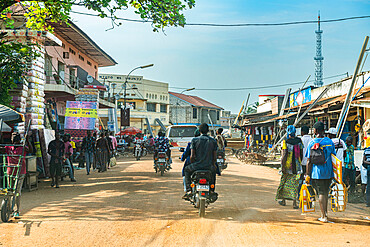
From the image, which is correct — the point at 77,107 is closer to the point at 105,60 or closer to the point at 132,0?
the point at 132,0

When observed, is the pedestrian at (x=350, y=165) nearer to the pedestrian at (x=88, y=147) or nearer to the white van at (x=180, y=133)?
the pedestrian at (x=88, y=147)

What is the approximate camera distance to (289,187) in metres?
8.53

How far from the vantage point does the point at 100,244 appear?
5.61 m

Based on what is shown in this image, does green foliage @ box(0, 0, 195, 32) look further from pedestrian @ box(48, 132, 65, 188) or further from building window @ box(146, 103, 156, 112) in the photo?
building window @ box(146, 103, 156, 112)

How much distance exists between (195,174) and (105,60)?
3334cm

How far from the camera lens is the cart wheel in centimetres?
697

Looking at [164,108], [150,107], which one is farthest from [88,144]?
[164,108]

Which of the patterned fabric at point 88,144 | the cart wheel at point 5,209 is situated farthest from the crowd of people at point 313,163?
the patterned fabric at point 88,144

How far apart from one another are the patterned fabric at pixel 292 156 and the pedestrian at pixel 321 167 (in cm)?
112

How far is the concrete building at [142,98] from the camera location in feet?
205

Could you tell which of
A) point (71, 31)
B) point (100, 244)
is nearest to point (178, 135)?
point (71, 31)

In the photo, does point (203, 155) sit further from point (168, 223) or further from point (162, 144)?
point (162, 144)

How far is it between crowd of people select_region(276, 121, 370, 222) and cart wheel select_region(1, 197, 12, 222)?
17.5 feet

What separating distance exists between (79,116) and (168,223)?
55.0 ft
